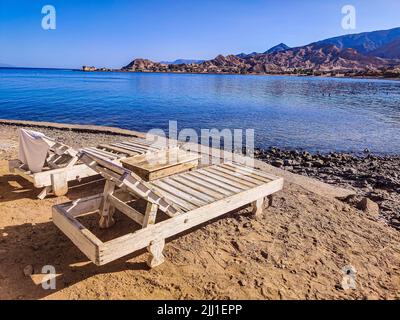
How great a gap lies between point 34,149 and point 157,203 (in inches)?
180

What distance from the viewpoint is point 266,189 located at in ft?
22.6

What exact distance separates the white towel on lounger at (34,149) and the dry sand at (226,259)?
78 centimetres

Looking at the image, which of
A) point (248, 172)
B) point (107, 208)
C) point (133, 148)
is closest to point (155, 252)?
point (107, 208)

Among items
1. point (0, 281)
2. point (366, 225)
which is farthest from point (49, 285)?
point (366, 225)

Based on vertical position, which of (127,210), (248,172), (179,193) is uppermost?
(248,172)

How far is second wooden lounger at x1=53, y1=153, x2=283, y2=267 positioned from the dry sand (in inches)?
20.8

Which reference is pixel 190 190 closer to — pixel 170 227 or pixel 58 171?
pixel 170 227

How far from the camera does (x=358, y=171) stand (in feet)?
42.7

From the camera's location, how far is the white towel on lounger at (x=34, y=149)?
288 inches

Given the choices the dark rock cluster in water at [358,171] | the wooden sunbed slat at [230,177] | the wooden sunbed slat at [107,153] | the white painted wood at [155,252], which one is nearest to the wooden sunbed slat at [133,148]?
the wooden sunbed slat at [107,153]

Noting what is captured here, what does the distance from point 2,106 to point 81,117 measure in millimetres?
12608

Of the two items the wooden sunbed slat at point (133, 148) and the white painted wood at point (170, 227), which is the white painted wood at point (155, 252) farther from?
the wooden sunbed slat at point (133, 148)

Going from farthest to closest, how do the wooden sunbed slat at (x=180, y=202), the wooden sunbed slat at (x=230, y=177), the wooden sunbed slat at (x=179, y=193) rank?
the wooden sunbed slat at (x=230, y=177), the wooden sunbed slat at (x=179, y=193), the wooden sunbed slat at (x=180, y=202)
